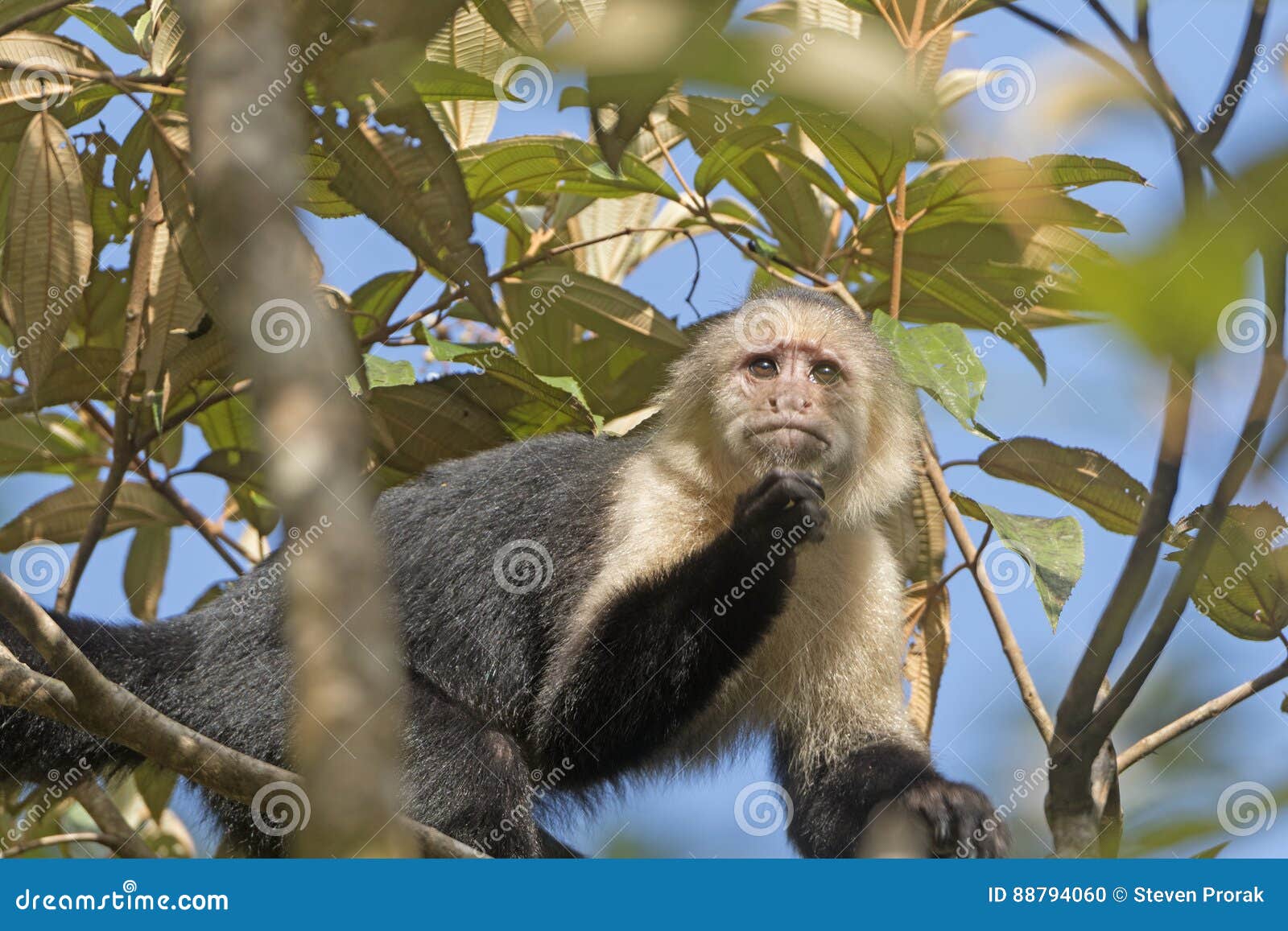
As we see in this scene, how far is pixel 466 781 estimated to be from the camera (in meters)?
4.77

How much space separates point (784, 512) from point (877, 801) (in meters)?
1.33

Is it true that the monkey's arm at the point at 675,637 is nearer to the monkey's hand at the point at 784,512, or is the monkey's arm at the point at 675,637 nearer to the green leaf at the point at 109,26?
the monkey's hand at the point at 784,512

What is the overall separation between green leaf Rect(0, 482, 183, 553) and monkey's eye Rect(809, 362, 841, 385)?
3.18 m

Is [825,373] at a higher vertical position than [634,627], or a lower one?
higher

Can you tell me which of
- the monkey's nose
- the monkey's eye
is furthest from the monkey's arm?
the monkey's eye

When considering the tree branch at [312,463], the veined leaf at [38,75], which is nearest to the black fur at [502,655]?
Answer: the veined leaf at [38,75]

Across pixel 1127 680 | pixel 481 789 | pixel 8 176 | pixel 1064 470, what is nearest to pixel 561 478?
pixel 481 789

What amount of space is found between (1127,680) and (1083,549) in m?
1.97

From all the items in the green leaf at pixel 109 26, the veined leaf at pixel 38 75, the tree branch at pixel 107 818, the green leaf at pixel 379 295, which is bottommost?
the tree branch at pixel 107 818

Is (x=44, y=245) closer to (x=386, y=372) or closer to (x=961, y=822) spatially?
(x=386, y=372)

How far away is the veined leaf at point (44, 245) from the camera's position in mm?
4742

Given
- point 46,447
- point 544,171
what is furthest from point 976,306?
point 46,447

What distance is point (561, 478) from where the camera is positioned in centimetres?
564

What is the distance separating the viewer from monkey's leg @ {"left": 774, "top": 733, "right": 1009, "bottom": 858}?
4.57 meters
